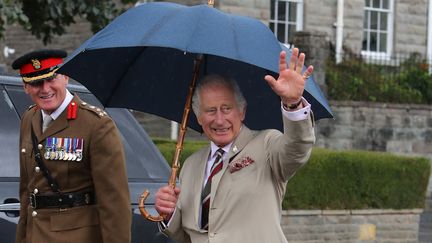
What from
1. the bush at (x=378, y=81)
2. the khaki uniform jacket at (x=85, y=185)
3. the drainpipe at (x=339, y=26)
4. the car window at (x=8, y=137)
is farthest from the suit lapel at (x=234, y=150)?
the drainpipe at (x=339, y=26)

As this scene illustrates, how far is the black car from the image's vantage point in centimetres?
652

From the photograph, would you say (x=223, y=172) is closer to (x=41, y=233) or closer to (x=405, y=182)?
(x=41, y=233)

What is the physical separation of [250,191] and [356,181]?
363 inches

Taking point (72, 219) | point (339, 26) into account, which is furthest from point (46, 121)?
point (339, 26)

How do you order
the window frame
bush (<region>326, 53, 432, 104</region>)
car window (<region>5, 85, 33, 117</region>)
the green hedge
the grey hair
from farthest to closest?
the window frame, bush (<region>326, 53, 432, 104</region>), the green hedge, car window (<region>5, 85, 33, 117</region>), the grey hair

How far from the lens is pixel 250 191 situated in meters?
5.02

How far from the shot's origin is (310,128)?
4.82 meters

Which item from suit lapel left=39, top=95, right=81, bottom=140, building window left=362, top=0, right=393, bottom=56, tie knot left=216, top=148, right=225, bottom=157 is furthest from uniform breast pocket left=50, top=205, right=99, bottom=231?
building window left=362, top=0, right=393, bottom=56

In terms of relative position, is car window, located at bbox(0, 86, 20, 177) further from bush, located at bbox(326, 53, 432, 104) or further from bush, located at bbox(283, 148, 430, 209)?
bush, located at bbox(326, 53, 432, 104)

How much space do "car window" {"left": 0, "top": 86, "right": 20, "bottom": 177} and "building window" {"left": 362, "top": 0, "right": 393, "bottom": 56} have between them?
55.0ft

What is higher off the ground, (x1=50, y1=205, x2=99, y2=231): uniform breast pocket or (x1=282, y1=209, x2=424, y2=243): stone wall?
(x1=50, y1=205, x2=99, y2=231): uniform breast pocket

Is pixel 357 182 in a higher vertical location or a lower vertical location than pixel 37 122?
lower

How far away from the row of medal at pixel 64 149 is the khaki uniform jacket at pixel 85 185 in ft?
0.08

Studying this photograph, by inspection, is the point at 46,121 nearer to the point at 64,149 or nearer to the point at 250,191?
the point at 64,149
